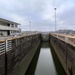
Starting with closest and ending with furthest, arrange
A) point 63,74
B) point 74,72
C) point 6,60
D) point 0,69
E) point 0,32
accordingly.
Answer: point 0,69 < point 6,60 < point 74,72 < point 63,74 < point 0,32

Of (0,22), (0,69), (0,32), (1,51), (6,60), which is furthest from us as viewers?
(0,22)

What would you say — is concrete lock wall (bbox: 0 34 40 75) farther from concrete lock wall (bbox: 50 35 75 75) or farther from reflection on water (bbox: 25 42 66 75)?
concrete lock wall (bbox: 50 35 75 75)

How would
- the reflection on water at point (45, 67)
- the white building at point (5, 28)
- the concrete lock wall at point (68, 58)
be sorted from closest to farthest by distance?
the concrete lock wall at point (68, 58)
the reflection on water at point (45, 67)
the white building at point (5, 28)

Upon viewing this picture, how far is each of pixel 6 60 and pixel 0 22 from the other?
3431cm

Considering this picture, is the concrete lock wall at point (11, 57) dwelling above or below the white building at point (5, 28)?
below

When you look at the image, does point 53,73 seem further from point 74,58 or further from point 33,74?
point 74,58

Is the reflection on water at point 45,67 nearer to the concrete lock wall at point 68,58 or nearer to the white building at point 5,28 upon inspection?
the concrete lock wall at point 68,58

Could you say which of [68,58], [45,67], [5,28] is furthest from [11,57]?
[5,28]

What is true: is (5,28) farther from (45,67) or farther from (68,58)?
(68,58)

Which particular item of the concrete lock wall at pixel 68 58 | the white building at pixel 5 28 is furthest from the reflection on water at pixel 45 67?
the white building at pixel 5 28

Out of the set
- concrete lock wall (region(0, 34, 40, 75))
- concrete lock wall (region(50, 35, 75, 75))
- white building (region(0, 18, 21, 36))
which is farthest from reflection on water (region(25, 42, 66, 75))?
white building (region(0, 18, 21, 36))

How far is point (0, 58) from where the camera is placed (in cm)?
512

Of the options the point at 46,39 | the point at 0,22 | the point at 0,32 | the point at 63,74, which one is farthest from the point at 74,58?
the point at 46,39

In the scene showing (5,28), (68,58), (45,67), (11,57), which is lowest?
(45,67)
